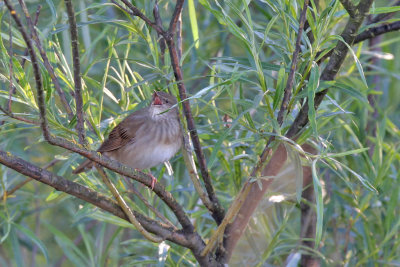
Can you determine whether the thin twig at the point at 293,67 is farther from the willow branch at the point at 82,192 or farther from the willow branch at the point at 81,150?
the willow branch at the point at 82,192

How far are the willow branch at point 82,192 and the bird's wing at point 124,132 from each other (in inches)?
44.0

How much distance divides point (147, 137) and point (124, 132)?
0.60 feet

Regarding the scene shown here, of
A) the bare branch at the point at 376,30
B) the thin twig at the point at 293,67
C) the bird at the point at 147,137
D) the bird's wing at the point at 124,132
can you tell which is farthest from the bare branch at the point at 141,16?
the bird's wing at the point at 124,132

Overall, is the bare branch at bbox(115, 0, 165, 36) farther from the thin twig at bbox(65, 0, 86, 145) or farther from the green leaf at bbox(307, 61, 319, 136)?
the green leaf at bbox(307, 61, 319, 136)

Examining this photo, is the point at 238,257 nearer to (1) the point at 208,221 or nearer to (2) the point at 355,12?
(1) the point at 208,221

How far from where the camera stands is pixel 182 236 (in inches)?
120

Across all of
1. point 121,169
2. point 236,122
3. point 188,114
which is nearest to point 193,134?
point 188,114

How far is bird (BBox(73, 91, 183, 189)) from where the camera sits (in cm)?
392

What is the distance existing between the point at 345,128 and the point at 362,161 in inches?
9.1

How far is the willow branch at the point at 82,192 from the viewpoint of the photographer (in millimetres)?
2439

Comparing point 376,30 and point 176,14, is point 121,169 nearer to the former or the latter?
point 176,14

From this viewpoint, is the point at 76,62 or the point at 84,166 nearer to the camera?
the point at 76,62

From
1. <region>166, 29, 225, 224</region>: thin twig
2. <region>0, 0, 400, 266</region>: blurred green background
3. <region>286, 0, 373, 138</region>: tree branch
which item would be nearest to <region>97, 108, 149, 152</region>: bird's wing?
<region>0, 0, 400, 266</region>: blurred green background

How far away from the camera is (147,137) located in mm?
Result: 4234
